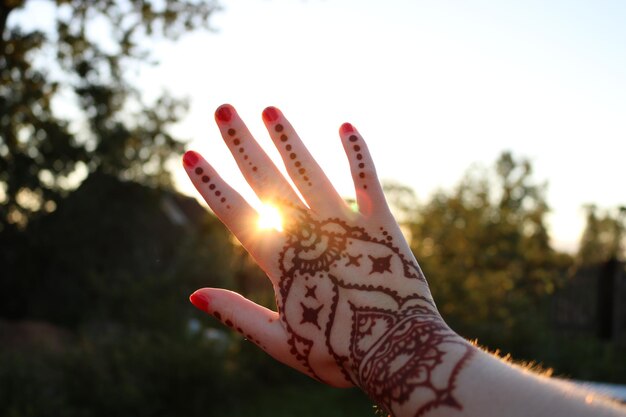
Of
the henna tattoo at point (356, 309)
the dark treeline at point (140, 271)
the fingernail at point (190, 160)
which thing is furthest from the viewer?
the dark treeline at point (140, 271)

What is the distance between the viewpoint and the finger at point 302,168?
1500 millimetres

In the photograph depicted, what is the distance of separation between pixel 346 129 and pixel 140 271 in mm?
16884

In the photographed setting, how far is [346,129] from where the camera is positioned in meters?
1.51

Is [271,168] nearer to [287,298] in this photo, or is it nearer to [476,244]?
[287,298]

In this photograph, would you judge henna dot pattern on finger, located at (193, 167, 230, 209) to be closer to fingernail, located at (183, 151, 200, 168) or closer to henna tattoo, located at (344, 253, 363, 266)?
fingernail, located at (183, 151, 200, 168)

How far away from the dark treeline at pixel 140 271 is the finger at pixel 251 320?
19.3 ft

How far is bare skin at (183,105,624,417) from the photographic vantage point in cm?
130

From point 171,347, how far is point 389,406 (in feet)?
25.4

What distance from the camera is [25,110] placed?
40.4 feet

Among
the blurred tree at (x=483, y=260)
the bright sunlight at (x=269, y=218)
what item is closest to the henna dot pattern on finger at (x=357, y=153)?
the bright sunlight at (x=269, y=218)

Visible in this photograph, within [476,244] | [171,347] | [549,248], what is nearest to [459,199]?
[476,244]

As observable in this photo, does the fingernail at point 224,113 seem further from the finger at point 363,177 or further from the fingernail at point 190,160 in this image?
the finger at point 363,177

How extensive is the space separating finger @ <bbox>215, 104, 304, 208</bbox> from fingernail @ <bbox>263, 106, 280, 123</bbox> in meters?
0.06

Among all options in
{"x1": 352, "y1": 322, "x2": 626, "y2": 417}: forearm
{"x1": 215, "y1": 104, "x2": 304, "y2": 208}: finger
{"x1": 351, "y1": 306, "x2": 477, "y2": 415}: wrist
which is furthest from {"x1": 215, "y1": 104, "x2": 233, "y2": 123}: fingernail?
{"x1": 352, "y1": 322, "x2": 626, "y2": 417}: forearm
